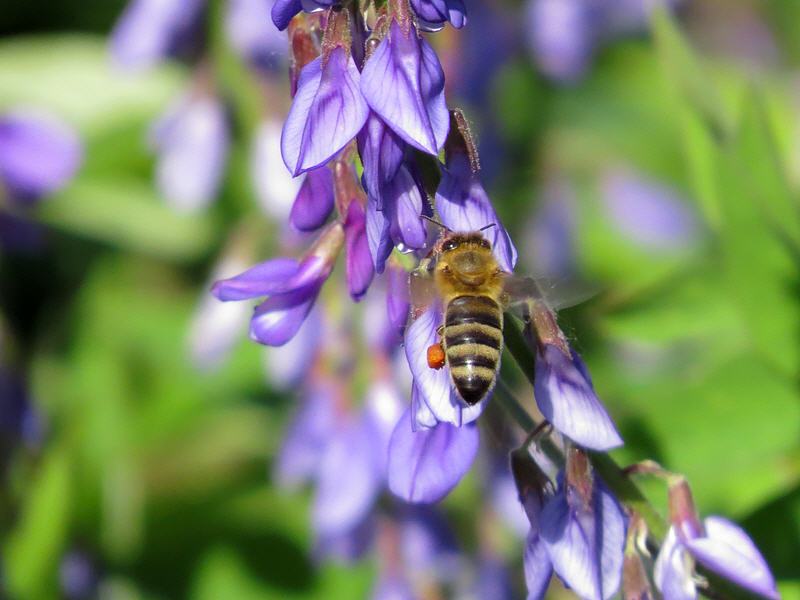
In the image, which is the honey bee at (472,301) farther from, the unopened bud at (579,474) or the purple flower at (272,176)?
the purple flower at (272,176)

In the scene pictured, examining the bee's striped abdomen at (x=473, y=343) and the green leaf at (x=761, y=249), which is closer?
the bee's striped abdomen at (x=473, y=343)

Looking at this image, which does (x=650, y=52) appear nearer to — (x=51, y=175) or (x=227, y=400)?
(x=227, y=400)

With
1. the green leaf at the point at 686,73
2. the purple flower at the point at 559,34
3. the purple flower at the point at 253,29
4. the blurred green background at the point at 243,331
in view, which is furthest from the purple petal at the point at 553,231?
the green leaf at the point at 686,73

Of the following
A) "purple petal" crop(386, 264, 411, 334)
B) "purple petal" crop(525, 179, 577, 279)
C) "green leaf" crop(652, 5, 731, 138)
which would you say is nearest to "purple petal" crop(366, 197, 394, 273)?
"purple petal" crop(386, 264, 411, 334)

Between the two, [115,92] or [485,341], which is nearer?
[485,341]

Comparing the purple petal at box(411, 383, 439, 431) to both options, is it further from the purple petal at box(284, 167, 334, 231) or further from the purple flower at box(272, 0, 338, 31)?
the purple flower at box(272, 0, 338, 31)

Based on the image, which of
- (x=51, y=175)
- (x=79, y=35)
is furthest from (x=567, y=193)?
(x=79, y=35)

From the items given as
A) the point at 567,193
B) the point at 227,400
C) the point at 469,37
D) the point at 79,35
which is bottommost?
the point at 227,400
